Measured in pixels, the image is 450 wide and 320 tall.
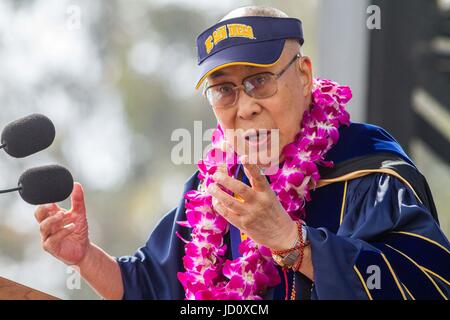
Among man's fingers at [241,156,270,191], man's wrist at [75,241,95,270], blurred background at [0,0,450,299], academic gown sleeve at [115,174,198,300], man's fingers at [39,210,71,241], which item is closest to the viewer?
man's fingers at [241,156,270,191]

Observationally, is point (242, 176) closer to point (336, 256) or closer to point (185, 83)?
point (336, 256)

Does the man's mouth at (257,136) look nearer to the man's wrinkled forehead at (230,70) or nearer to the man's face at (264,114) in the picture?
the man's face at (264,114)

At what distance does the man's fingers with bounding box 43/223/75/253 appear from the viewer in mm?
3066

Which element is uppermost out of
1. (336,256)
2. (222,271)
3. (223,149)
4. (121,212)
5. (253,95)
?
(253,95)

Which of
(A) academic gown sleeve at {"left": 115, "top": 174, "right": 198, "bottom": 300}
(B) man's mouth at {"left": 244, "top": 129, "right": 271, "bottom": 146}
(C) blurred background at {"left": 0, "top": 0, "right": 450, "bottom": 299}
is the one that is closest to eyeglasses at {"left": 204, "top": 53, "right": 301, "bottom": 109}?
(B) man's mouth at {"left": 244, "top": 129, "right": 271, "bottom": 146}

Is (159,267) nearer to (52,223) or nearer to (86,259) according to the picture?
(86,259)

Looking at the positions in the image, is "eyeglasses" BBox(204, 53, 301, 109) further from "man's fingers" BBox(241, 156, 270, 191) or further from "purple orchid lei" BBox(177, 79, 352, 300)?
"man's fingers" BBox(241, 156, 270, 191)

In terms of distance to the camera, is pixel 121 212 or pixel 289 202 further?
pixel 121 212

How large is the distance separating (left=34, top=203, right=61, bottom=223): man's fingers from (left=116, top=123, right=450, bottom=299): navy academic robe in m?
0.44

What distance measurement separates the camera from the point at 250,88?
309cm
